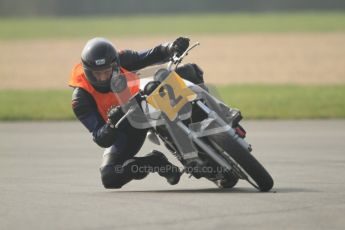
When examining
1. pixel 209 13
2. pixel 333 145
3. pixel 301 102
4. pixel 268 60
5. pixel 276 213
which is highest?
pixel 276 213

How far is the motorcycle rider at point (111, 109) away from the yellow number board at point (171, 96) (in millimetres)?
324

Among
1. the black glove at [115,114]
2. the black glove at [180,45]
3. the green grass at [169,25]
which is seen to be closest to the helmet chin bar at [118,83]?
the black glove at [115,114]

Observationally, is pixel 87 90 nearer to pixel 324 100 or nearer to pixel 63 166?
pixel 63 166

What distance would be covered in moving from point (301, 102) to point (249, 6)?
5885 centimetres

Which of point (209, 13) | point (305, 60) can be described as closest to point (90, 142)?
point (305, 60)

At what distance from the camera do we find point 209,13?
80438 mm

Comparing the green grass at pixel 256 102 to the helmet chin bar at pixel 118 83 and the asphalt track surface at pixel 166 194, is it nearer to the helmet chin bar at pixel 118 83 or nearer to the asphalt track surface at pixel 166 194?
the asphalt track surface at pixel 166 194

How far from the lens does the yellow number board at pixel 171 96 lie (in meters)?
9.67

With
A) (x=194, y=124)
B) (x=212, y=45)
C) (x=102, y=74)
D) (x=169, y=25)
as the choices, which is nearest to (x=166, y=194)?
(x=194, y=124)

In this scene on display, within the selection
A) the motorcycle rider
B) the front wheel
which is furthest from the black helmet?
the front wheel

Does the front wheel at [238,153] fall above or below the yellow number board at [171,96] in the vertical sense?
below

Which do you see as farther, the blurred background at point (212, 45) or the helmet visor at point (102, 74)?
the blurred background at point (212, 45)

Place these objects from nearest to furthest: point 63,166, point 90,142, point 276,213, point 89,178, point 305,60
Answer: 1. point 276,213
2. point 89,178
3. point 63,166
4. point 90,142
5. point 305,60

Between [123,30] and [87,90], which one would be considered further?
[123,30]
